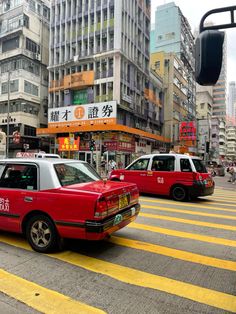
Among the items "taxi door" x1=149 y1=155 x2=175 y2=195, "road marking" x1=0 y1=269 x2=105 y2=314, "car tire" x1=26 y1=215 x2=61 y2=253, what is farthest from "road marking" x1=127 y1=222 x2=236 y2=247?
"taxi door" x1=149 y1=155 x2=175 y2=195

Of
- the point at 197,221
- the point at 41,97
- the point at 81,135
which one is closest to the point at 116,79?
the point at 81,135

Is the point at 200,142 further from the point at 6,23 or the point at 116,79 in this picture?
the point at 6,23

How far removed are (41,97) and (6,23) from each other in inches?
494

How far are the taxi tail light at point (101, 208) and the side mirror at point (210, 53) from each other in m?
2.16

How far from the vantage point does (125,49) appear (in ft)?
119

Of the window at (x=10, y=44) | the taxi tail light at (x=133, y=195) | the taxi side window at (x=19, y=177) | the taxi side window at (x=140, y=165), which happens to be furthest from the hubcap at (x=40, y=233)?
the window at (x=10, y=44)

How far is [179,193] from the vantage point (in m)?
9.70

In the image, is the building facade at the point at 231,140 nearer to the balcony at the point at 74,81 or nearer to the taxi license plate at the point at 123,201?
the balcony at the point at 74,81

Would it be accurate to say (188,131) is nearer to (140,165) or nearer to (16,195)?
(140,165)

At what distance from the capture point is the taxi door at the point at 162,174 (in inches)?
386

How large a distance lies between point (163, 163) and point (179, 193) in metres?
1.22

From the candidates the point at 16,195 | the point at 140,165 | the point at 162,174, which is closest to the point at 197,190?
the point at 162,174

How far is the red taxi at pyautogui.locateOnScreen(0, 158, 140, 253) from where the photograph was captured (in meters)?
3.95

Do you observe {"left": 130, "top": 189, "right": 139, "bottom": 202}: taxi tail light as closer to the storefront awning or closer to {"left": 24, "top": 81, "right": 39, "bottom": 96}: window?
the storefront awning
